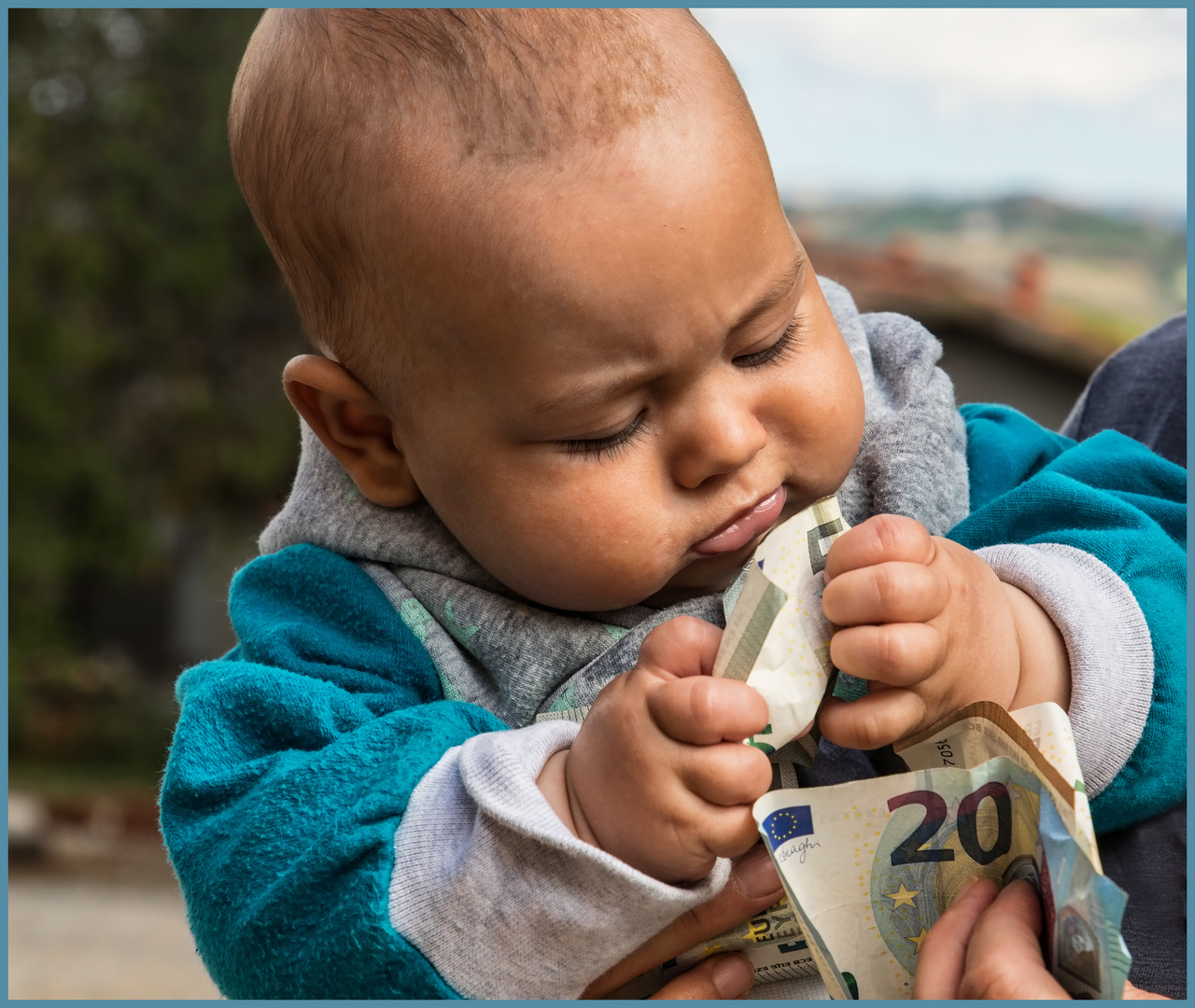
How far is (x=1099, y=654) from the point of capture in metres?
1.26

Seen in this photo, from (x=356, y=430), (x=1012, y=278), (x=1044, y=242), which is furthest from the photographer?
(x=1044, y=242)

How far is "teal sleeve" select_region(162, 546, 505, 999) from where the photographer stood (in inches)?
48.8

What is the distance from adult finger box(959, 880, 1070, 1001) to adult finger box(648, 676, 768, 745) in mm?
270

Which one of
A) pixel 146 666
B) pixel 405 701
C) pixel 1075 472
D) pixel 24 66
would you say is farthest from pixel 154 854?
pixel 1075 472

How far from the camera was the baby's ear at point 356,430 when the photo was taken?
1497 mm

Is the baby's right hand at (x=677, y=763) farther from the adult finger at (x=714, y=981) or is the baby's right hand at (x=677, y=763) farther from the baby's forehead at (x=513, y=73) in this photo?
the baby's forehead at (x=513, y=73)

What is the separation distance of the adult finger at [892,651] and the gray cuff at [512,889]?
25 cm

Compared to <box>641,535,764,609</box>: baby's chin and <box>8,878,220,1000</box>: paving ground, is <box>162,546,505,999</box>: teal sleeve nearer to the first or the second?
<box>641,535,764,609</box>: baby's chin

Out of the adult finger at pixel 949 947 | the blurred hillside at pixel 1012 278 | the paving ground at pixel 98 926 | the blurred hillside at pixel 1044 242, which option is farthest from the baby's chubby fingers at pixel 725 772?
the blurred hillside at pixel 1044 242

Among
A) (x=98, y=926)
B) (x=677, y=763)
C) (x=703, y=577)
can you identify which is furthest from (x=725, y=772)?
(x=98, y=926)

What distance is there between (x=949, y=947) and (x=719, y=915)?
267 millimetres

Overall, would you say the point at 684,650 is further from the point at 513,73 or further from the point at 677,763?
the point at 513,73

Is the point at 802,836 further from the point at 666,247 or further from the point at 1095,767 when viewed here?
the point at 666,247

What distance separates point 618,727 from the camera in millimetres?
1140
